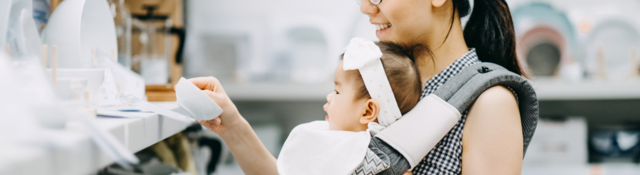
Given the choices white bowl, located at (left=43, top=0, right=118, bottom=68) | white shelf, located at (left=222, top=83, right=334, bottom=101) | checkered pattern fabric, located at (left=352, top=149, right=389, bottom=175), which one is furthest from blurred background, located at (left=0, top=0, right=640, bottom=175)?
checkered pattern fabric, located at (left=352, top=149, right=389, bottom=175)

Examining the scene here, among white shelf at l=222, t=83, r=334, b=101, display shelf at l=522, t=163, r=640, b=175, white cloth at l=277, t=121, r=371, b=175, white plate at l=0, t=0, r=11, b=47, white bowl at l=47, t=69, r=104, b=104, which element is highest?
white plate at l=0, t=0, r=11, b=47

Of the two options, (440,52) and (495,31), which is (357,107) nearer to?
(440,52)

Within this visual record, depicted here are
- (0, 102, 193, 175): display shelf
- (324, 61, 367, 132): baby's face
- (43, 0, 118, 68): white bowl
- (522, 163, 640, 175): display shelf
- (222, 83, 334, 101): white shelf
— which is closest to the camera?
(0, 102, 193, 175): display shelf

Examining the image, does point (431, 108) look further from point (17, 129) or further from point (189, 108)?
point (17, 129)

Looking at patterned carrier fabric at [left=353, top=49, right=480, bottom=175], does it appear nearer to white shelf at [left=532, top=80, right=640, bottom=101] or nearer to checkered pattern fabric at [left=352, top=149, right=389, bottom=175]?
checkered pattern fabric at [left=352, top=149, right=389, bottom=175]

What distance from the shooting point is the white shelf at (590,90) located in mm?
1283

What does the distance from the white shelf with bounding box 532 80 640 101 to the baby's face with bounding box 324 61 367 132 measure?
90 centimetres

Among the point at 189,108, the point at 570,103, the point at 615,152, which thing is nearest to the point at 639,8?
the point at 570,103

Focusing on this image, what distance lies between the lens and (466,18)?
822mm

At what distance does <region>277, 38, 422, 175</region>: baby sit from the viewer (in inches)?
24.7

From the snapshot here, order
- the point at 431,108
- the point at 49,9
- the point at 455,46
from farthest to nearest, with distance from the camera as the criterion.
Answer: the point at 49,9 → the point at 455,46 → the point at 431,108

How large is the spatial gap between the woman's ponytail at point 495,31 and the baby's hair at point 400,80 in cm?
17

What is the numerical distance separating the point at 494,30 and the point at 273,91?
73 centimetres

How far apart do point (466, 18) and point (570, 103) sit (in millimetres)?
1185
